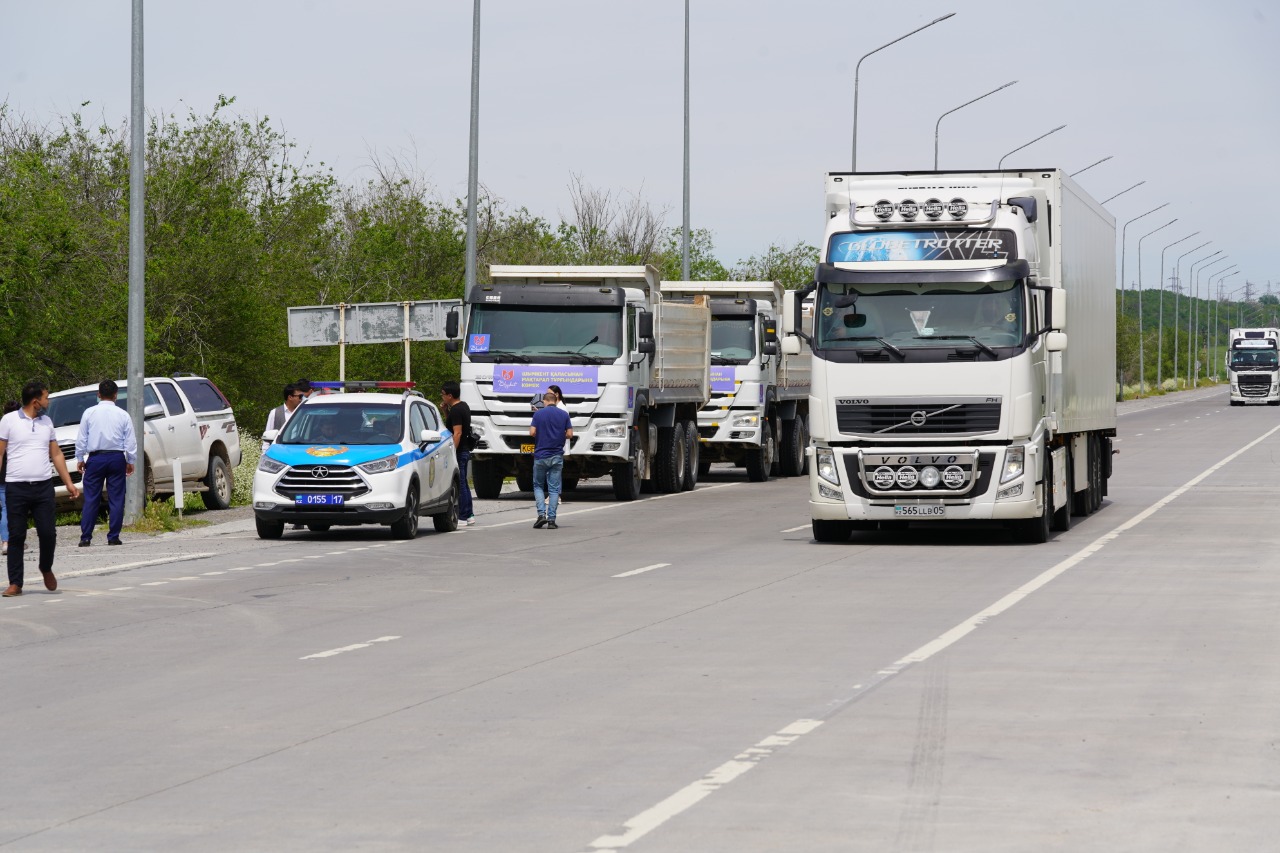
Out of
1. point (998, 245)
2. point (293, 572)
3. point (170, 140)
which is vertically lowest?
point (293, 572)

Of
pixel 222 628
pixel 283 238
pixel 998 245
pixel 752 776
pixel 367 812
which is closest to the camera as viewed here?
pixel 367 812

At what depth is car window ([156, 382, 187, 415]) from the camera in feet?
91.5

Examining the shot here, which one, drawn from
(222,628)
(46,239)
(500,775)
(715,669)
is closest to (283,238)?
(46,239)

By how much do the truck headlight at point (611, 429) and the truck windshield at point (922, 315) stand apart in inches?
349

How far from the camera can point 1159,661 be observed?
39.6 ft

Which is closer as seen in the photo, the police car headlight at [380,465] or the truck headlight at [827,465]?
the truck headlight at [827,465]

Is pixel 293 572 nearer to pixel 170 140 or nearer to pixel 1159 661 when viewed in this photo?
pixel 1159 661

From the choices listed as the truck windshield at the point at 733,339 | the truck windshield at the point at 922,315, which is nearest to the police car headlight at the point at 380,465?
the truck windshield at the point at 922,315

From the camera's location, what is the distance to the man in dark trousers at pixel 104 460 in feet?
75.1

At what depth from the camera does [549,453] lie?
25.0m

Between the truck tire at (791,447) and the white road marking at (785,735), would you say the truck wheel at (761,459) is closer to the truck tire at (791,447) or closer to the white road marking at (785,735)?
the truck tire at (791,447)

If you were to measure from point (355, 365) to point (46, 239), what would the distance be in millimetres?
17278

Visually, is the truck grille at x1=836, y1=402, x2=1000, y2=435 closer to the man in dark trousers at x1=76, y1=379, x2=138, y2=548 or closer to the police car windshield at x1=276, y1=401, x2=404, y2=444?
the police car windshield at x1=276, y1=401, x2=404, y2=444

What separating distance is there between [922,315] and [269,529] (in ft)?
26.5
